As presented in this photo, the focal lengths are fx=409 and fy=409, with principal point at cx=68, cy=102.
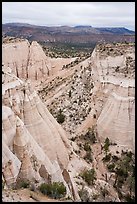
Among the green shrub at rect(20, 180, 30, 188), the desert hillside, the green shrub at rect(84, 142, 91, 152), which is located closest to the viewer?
the green shrub at rect(20, 180, 30, 188)

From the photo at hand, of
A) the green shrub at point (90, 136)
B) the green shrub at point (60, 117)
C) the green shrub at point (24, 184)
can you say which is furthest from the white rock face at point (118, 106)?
the green shrub at point (24, 184)

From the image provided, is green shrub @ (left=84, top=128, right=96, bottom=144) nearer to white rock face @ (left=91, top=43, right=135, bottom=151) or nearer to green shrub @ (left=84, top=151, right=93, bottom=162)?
white rock face @ (left=91, top=43, right=135, bottom=151)

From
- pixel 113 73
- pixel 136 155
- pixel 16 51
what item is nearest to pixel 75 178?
pixel 136 155

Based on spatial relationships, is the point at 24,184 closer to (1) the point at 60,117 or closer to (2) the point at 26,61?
(1) the point at 60,117

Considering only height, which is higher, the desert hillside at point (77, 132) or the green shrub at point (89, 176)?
the desert hillside at point (77, 132)

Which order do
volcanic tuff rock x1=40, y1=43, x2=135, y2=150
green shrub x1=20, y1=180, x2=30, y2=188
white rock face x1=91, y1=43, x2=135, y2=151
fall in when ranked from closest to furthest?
green shrub x1=20, y1=180, x2=30, y2=188 < white rock face x1=91, y1=43, x2=135, y2=151 < volcanic tuff rock x1=40, y1=43, x2=135, y2=150


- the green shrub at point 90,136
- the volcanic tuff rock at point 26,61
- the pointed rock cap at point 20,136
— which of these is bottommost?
the green shrub at point 90,136

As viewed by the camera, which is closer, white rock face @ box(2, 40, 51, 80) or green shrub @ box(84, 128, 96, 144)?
green shrub @ box(84, 128, 96, 144)

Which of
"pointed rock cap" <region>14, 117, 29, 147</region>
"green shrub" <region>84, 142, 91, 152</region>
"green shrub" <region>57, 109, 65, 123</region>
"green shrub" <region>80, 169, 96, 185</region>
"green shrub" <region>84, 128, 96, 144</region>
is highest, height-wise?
"pointed rock cap" <region>14, 117, 29, 147</region>

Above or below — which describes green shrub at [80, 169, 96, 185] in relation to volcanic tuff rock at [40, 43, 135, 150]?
below

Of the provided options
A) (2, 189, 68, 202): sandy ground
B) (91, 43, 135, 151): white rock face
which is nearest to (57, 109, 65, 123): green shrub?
(91, 43, 135, 151): white rock face

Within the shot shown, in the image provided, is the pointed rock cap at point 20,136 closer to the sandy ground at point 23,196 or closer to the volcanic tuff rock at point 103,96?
the sandy ground at point 23,196
